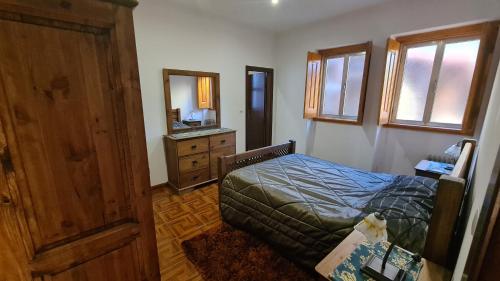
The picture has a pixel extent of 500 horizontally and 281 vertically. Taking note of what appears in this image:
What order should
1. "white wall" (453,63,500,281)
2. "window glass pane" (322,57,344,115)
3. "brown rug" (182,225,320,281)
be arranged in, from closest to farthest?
"white wall" (453,63,500,281) → "brown rug" (182,225,320,281) → "window glass pane" (322,57,344,115)

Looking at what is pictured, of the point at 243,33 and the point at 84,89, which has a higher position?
the point at 243,33

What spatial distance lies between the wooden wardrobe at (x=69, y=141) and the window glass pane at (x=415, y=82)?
11.4 ft

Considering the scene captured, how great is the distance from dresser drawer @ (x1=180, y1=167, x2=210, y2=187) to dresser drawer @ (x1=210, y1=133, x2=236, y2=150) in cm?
40

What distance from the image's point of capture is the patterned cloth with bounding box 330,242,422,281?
0.83 meters

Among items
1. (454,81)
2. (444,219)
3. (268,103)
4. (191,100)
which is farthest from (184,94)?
(454,81)

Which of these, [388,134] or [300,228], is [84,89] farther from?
[388,134]

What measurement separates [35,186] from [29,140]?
6.5 inches

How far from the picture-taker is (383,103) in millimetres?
2959

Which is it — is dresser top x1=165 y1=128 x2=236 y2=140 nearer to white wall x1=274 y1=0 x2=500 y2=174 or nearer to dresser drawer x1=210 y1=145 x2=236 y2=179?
dresser drawer x1=210 y1=145 x2=236 y2=179

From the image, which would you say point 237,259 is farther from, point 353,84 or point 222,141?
point 353,84

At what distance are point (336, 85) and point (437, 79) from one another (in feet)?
4.39

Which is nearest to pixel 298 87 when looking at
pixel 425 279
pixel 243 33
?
pixel 243 33

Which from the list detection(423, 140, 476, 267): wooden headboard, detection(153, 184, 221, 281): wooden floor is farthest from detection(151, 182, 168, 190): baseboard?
detection(423, 140, 476, 267): wooden headboard

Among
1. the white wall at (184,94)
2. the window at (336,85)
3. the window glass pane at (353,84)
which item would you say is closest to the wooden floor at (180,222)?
the white wall at (184,94)
